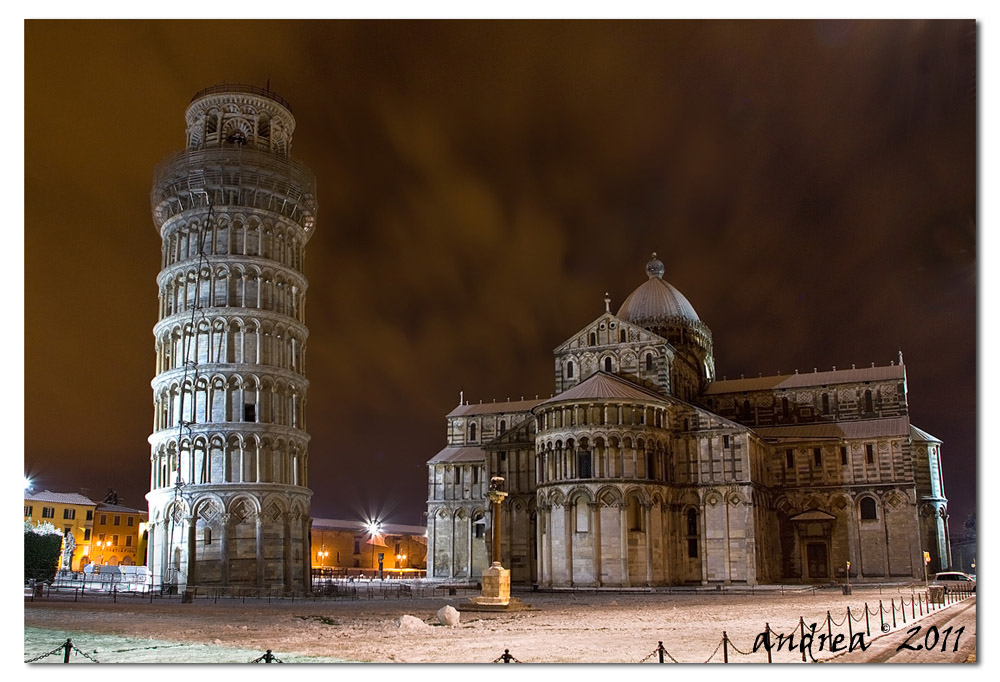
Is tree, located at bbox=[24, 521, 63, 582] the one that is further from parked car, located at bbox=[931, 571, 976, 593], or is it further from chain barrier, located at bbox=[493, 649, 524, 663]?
parked car, located at bbox=[931, 571, 976, 593]

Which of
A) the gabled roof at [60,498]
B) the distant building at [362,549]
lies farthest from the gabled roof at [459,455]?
the gabled roof at [60,498]

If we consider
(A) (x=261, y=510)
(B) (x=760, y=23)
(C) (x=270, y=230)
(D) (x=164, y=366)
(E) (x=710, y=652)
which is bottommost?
(E) (x=710, y=652)

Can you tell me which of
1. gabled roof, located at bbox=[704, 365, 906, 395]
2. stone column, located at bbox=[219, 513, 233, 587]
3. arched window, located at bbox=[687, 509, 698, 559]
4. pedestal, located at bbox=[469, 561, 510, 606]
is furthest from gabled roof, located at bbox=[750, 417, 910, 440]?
pedestal, located at bbox=[469, 561, 510, 606]

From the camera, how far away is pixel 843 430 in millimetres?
56812

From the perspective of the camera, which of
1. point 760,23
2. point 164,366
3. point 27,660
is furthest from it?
point 164,366

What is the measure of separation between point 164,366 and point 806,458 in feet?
117

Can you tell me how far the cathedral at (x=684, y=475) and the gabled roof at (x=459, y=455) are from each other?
0.16m

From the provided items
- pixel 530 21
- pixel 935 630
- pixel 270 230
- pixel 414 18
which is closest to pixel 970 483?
pixel 935 630

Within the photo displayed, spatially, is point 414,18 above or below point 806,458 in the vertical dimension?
above

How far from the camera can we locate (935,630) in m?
18.6

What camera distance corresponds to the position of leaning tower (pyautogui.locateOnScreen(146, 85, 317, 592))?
42156mm

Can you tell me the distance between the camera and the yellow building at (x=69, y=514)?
35.6 m

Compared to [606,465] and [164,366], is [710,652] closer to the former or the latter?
[606,465]

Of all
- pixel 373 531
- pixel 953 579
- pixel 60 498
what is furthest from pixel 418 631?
pixel 373 531
